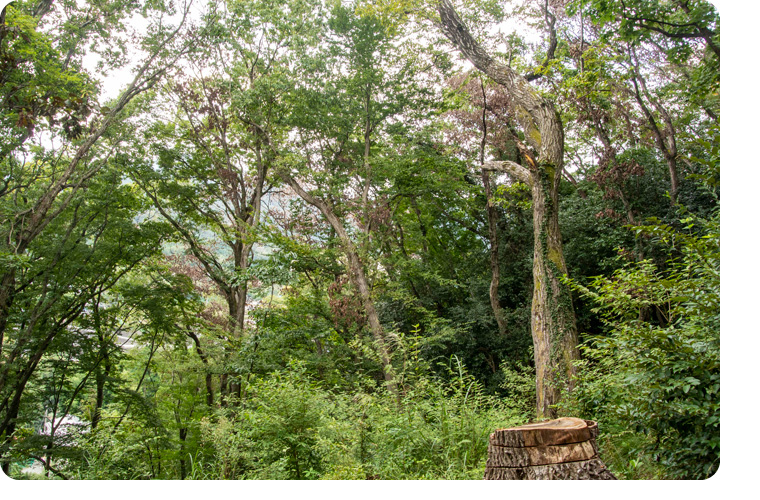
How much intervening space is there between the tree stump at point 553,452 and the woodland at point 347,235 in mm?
611

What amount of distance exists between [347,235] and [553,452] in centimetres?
609

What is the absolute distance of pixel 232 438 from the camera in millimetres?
3262

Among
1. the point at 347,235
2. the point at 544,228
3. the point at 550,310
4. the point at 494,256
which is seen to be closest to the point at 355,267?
the point at 347,235

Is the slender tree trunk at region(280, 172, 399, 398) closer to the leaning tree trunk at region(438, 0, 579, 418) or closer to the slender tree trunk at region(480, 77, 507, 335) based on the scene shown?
the slender tree trunk at region(480, 77, 507, 335)

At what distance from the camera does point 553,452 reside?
1903 mm

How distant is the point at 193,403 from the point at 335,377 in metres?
2.61

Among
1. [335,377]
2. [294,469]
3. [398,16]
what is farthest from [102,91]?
[335,377]

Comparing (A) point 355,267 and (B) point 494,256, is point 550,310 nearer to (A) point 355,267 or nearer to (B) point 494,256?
(A) point 355,267

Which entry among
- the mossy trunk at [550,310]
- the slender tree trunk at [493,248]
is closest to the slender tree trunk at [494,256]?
the slender tree trunk at [493,248]

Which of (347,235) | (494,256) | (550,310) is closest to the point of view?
(550,310)

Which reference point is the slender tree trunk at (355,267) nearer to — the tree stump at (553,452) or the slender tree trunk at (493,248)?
the slender tree trunk at (493,248)

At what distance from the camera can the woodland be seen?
10.2 feet

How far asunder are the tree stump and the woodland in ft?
2.00

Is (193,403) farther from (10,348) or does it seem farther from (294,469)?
(294,469)
